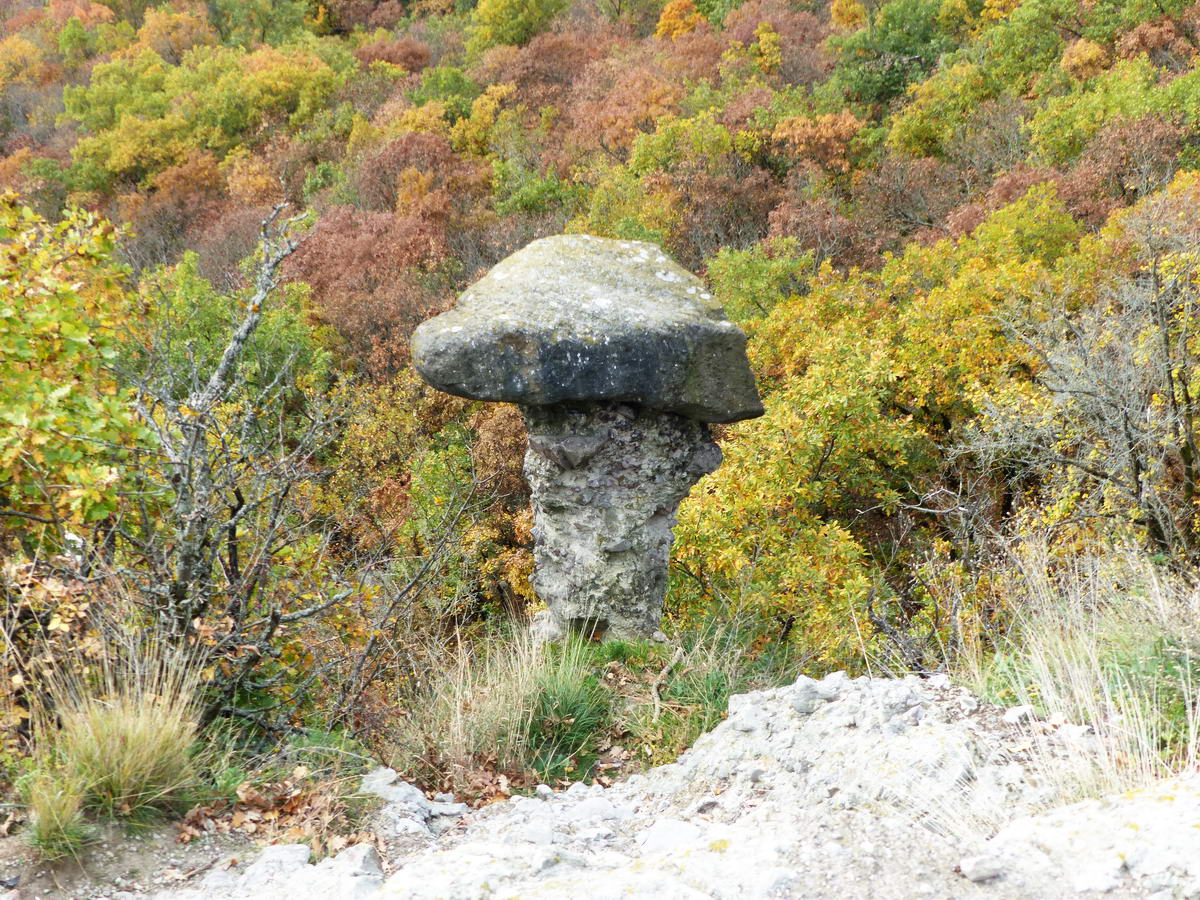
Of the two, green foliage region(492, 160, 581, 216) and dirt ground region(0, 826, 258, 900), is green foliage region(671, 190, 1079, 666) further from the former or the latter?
green foliage region(492, 160, 581, 216)

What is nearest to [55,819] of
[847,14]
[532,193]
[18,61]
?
[532,193]

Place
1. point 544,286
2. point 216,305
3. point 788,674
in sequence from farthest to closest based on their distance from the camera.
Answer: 1. point 216,305
2. point 544,286
3. point 788,674

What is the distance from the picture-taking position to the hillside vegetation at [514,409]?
4.22m

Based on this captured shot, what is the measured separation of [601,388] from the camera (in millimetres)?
7160

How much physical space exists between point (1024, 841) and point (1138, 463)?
19.5 ft

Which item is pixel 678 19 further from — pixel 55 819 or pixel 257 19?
pixel 55 819

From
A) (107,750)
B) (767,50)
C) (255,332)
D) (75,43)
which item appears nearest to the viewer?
(107,750)

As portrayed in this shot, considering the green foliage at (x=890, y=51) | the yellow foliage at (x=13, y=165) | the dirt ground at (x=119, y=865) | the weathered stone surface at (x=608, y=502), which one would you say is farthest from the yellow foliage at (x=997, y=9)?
the yellow foliage at (x=13, y=165)

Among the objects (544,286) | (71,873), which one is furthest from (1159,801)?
(544,286)

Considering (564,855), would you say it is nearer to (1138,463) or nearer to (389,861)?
(389,861)

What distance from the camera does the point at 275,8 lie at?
3809 cm

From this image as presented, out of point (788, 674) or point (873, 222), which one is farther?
point (873, 222)

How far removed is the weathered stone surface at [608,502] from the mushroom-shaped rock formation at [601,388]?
0.04 ft

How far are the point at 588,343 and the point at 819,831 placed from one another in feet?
15.1
